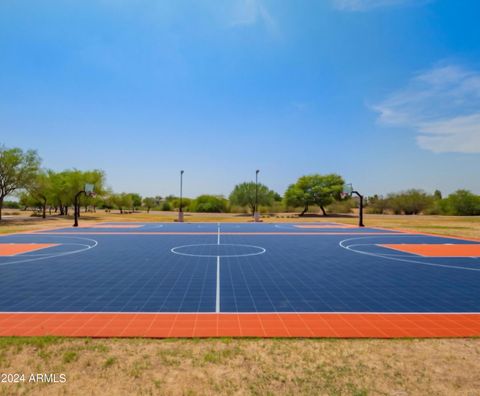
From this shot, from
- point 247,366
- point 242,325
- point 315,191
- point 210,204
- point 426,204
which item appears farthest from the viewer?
point 210,204

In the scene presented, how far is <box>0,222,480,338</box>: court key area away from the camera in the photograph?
6.09m

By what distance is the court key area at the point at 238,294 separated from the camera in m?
6.09

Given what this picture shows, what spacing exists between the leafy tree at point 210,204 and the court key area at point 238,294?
59.1 m

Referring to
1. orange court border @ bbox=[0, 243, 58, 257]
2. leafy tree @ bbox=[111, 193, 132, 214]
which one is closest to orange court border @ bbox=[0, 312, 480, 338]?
orange court border @ bbox=[0, 243, 58, 257]

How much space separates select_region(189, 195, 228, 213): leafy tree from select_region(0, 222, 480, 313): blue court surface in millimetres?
58147

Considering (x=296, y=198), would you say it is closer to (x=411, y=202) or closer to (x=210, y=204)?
(x=210, y=204)

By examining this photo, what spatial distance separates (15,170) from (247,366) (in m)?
46.5

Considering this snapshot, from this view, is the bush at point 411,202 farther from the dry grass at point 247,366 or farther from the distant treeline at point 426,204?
the dry grass at point 247,366

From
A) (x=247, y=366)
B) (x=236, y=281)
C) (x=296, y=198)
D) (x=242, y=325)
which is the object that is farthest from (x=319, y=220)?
(x=247, y=366)

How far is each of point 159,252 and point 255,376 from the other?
39.2ft

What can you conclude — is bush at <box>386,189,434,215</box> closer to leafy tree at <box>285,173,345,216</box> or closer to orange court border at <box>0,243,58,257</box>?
leafy tree at <box>285,173,345,216</box>

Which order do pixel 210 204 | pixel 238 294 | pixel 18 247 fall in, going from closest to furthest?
pixel 238 294 → pixel 18 247 → pixel 210 204

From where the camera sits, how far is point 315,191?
6356cm

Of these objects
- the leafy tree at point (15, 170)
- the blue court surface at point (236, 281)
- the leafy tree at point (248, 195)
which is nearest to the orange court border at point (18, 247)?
the blue court surface at point (236, 281)
